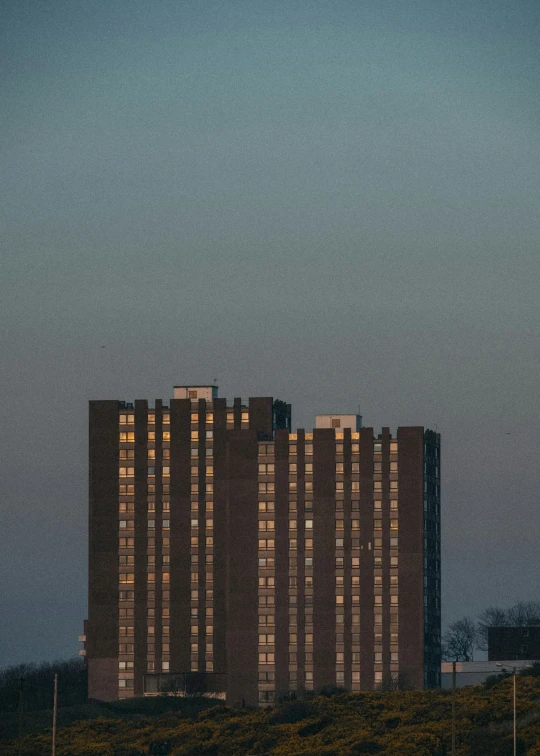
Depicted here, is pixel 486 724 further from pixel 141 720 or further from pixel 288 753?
pixel 141 720

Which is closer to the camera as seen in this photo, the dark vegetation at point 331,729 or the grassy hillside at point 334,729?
the grassy hillside at point 334,729

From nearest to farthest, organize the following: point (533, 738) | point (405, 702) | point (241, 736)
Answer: point (533, 738) → point (241, 736) → point (405, 702)

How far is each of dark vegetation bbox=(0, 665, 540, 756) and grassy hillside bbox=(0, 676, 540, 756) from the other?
9 centimetres

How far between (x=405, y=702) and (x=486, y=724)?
2374 cm

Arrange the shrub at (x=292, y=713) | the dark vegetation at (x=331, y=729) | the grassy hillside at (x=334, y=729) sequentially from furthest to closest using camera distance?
1. the shrub at (x=292, y=713)
2. the dark vegetation at (x=331, y=729)
3. the grassy hillside at (x=334, y=729)

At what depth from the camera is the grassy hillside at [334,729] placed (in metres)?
145

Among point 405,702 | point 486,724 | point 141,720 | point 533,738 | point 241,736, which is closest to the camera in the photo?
point 533,738

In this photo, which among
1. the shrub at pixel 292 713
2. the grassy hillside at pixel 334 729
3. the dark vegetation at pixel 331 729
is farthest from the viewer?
the shrub at pixel 292 713

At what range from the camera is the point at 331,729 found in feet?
534

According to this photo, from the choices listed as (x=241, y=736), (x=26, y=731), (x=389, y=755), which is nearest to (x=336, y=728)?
(x=241, y=736)

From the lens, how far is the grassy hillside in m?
145

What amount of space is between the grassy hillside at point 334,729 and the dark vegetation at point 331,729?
93 millimetres

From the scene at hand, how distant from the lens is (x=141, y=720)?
186250 mm


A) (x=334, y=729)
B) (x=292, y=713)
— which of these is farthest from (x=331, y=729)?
(x=292, y=713)
